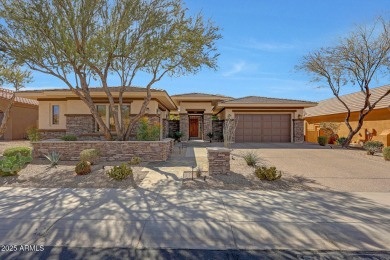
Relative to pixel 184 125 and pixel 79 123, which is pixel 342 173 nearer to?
pixel 184 125

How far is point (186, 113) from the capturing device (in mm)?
22656

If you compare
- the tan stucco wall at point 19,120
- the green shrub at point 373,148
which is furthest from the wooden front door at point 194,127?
the tan stucco wall at point 19,120

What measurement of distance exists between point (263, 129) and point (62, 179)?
18208 millimetres

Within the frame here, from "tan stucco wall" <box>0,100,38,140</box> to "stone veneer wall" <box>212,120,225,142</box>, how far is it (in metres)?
22.3

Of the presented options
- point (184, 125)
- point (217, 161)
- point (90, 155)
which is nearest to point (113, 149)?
point (90, 155)

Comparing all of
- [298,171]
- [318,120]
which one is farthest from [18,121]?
[318,120]

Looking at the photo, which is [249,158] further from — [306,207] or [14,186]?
[14,186]

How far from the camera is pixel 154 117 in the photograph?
52.4ft

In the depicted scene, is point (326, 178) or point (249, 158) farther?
point (249, 158)

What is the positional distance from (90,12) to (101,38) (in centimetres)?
116

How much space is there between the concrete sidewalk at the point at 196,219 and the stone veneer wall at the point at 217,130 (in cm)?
1678

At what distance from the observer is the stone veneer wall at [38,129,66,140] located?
17.0m

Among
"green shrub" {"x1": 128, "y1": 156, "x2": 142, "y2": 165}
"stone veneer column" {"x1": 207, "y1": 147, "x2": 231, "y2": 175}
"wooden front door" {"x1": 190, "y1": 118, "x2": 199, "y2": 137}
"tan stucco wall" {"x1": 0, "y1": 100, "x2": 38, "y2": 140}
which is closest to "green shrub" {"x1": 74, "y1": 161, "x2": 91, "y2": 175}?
"green shrub" {"x1": 128, "y1": 156, "x2": 142, "y2": 165}

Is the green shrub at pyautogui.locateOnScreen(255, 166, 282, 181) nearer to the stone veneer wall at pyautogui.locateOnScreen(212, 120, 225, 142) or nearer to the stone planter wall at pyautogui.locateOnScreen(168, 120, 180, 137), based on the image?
the stone veneer wall at pyautogui.locateOnScreen(212, 120, 225, 142)
